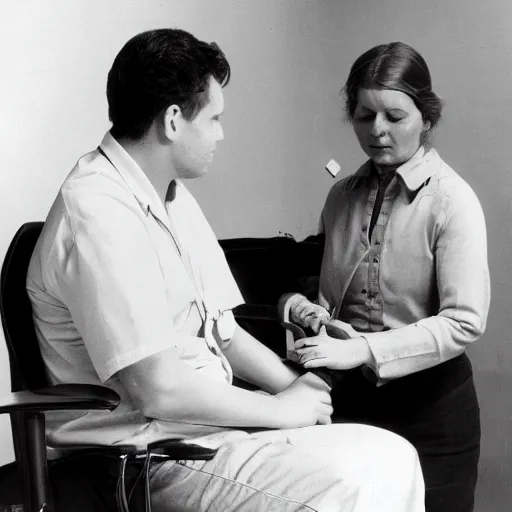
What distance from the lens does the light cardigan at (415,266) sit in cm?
148

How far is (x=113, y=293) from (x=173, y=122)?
280 mm

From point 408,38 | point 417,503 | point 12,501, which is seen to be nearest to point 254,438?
point 417,503

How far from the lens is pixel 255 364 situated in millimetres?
1396

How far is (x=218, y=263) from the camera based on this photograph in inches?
54.9

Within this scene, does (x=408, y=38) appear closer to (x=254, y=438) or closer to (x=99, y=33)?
(x=99, y=33)

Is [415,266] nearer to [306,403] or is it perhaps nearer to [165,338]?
[306,403]

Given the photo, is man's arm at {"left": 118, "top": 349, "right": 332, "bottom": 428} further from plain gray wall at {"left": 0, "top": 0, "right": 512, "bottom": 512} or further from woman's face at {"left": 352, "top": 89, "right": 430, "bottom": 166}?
plain gray wall at {"left": 0, "top": 0, "right": 512, "bottom": 512}

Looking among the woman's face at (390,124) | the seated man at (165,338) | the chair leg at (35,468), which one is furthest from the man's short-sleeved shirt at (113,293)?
the woman's face at (390,124)

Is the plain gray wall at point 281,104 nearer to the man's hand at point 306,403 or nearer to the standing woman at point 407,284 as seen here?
the standing woman at point 407,284

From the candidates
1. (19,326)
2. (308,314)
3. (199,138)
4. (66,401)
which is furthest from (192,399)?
(308,314)

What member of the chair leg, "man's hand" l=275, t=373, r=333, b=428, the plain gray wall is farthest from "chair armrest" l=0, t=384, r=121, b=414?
the plain gray wall

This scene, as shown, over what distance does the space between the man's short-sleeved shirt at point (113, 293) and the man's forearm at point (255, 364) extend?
82 mm

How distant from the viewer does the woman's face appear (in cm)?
154

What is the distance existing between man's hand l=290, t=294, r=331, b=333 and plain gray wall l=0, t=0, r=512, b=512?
56 centimetres
